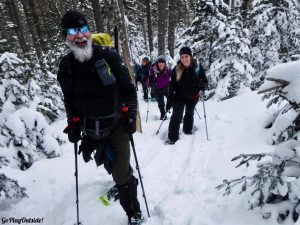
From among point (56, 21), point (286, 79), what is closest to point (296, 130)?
point (286, 79)

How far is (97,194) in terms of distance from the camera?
5.33 metres

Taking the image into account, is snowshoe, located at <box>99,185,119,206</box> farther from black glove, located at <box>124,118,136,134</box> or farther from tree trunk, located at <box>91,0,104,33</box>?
tree trunk, located at <box>91,0,104,33</box>

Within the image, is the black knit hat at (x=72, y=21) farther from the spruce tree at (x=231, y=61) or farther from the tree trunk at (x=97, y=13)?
the tree trunk at (x=97, y=13)

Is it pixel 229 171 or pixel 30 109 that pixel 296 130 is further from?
pixel 30 109

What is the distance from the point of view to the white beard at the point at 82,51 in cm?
381

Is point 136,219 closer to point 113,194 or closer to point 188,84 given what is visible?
point 113,194

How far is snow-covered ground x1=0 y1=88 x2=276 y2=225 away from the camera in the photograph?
427cm

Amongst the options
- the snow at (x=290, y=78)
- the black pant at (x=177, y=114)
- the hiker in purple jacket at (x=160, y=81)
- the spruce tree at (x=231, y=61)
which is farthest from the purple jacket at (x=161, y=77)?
the snow at (x=290, y=78)

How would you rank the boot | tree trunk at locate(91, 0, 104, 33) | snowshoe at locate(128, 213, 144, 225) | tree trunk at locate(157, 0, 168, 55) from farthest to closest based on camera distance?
tree trunk at locate(157, 0, 168, 55), tree trunk at locate(91, 0, 104, 33), snowshoe at locate(128, 213, 144, 225), the boot

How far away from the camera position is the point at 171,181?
552cm

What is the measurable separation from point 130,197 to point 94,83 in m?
1.69

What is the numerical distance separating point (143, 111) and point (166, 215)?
969cm

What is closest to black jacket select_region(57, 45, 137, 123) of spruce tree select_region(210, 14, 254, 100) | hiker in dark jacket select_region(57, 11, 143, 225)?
hiker in dark jacket select_region(57, 11, 143, 225)

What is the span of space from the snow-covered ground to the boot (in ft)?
0.81
